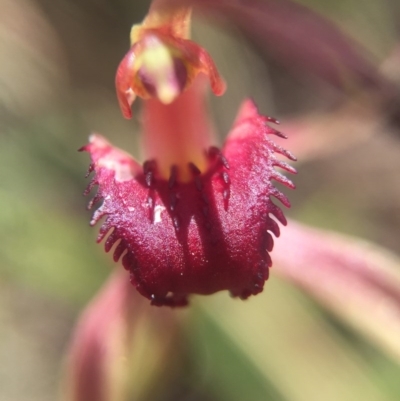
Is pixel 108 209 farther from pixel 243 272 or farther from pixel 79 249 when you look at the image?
pixel 79 249

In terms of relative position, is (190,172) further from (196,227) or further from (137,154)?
(137,154)

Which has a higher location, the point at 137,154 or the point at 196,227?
the point at 137,154

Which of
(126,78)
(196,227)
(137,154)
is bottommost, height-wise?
(196,227)

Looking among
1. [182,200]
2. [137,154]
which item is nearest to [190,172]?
[182,200]

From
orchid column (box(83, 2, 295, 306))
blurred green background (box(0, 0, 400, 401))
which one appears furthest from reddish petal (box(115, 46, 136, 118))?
blurred green background (box(0, 0, 400, 401))

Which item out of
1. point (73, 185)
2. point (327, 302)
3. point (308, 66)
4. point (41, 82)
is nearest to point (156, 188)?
point (308, 66)

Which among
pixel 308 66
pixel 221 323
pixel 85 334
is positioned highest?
pixel 308 66

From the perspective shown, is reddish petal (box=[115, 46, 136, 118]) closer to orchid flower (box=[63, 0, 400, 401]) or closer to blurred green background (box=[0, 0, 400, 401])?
orchid flower (box=[63, 0, 400, 401])
